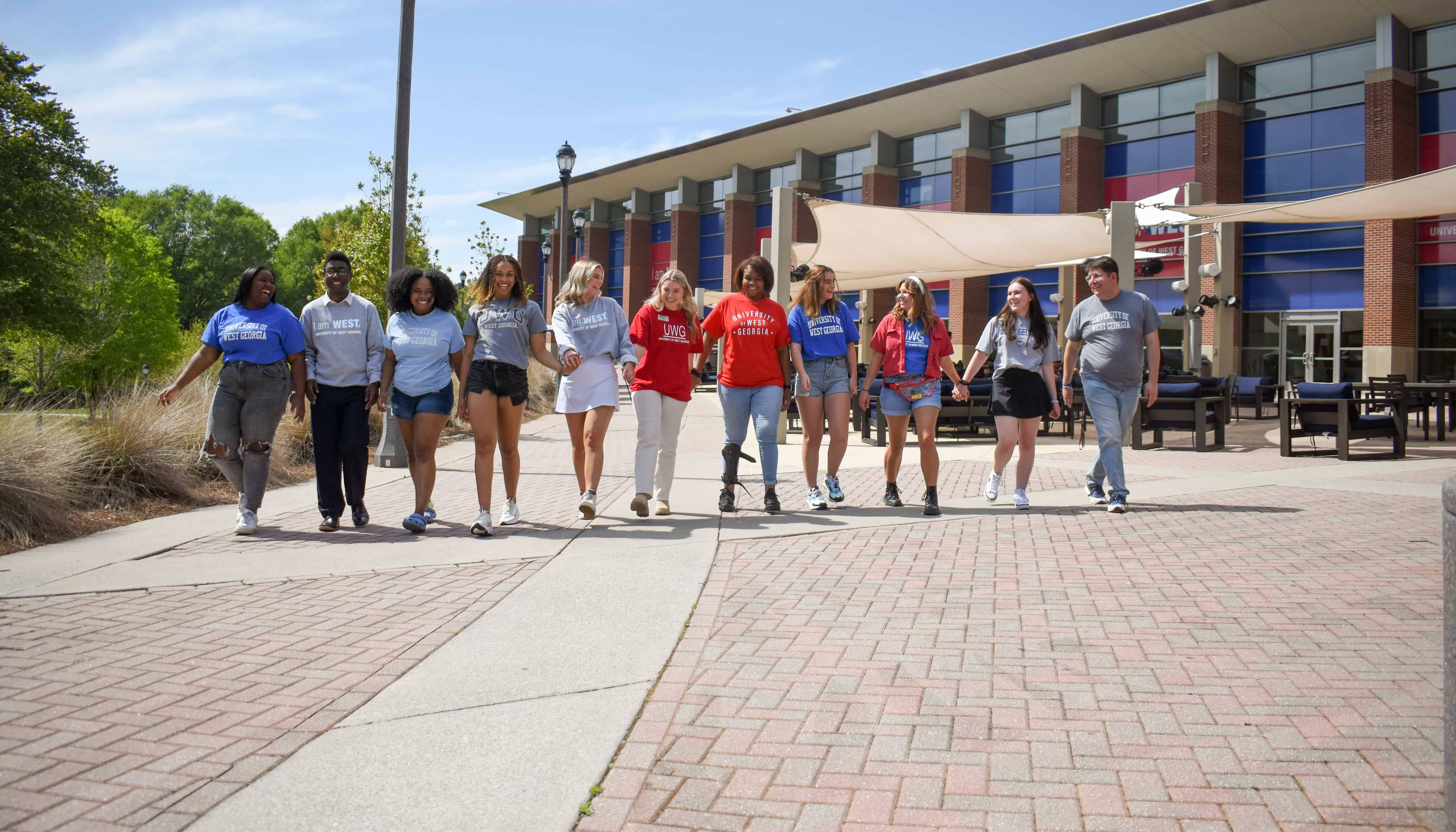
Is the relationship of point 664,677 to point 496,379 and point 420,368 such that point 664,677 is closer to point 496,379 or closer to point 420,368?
point 496,379

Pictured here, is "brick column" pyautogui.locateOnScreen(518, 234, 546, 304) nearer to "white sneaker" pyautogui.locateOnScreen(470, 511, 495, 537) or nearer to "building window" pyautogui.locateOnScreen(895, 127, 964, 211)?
"building window" pyautogui.locateOnScreen(895, 127, 964, 211)

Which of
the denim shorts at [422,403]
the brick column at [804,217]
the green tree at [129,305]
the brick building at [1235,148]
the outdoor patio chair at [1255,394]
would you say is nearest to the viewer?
the denim shorts at [422,403]

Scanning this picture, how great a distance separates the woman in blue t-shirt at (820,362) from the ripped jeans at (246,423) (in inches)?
141

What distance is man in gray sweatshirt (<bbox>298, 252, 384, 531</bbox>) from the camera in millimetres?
6727

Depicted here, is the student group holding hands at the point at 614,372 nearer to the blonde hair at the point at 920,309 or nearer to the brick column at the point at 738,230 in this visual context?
the blonde hair at the point at 920,309

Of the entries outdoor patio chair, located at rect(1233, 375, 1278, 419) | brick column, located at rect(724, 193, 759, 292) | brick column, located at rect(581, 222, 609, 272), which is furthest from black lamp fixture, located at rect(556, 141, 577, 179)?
brick column, located at rect(581, 222, 609, 272)

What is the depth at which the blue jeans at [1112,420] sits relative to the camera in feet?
24.5

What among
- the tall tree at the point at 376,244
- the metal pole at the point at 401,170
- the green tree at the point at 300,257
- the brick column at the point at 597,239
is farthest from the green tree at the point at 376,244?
the green tree at the point at 300,257

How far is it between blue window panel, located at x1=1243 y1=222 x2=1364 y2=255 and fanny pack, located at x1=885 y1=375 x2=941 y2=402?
26217mm

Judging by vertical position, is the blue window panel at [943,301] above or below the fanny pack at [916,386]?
above

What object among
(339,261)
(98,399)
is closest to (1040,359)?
(339,261)

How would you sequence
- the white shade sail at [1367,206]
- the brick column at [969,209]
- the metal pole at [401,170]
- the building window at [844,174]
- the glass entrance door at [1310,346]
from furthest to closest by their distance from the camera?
the building window at [844,174] < the brick column at [969,209] < the glass entrance door at [1310,346] < the white shade sail at [1367,206] < the metal pole at [401,170]

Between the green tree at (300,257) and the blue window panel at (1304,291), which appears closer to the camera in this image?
the blue window panel at (1304,291)

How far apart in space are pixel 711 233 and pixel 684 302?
45788mm
